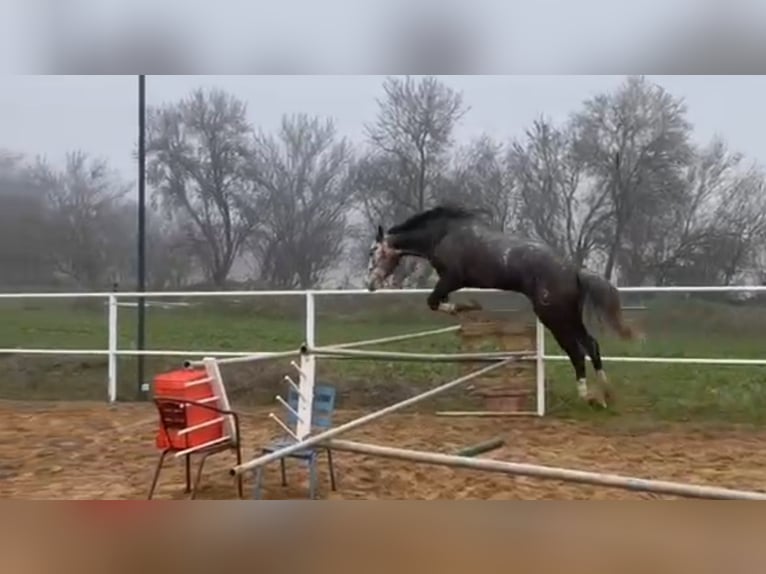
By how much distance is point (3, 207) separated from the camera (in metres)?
2.88

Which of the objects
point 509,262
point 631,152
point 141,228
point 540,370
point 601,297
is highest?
point 631,152

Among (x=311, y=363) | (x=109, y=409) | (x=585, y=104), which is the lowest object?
(x=109, y=409)

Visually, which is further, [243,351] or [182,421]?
[243,351]

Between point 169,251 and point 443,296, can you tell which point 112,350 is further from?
point 443,296

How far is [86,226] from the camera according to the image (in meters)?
3.26

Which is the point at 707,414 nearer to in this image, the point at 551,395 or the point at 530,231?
the point at 551,395

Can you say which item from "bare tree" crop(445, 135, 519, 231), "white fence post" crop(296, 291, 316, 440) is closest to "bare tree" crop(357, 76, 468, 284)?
"bare tree" crop(445, 135, 519, 231)

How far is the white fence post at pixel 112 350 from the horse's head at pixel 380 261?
4.22 feet

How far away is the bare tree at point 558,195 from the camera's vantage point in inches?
140

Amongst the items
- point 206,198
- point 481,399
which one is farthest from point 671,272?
point 206,198

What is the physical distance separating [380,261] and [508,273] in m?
0.53

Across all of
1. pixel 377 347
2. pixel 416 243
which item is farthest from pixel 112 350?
pixel 416 243

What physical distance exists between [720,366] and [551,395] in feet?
2.42

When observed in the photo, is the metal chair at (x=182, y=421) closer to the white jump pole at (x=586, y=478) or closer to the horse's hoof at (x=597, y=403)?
the white jump pole at (x=586, y=478)
